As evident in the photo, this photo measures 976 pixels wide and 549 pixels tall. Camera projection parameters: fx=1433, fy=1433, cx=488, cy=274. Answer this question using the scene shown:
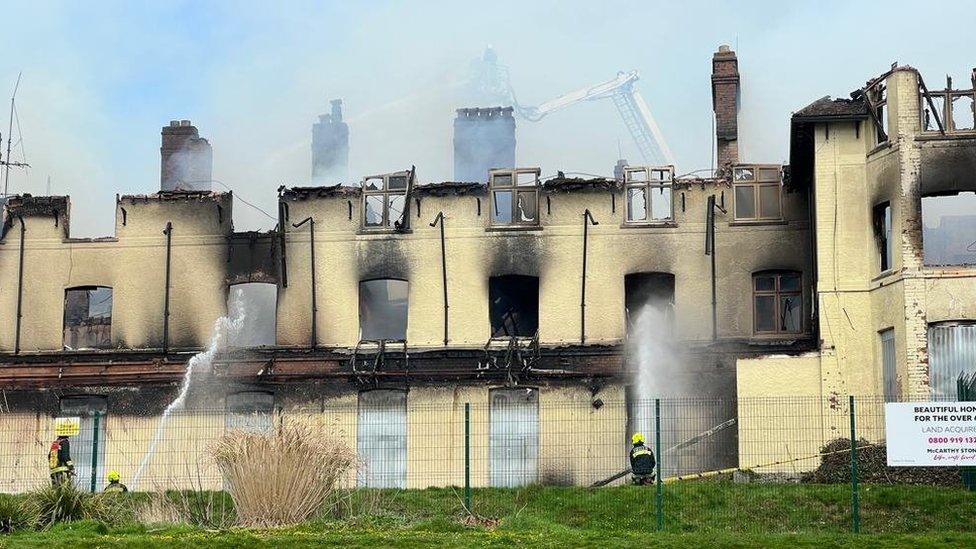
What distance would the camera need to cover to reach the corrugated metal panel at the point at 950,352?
30016mm

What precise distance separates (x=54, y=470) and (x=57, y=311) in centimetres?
1072

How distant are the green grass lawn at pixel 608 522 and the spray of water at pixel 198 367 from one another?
1061 cm

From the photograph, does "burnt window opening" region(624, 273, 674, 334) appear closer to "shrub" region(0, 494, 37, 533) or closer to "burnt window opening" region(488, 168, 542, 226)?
"burnt window opening" region(488, 168, 542, 226)

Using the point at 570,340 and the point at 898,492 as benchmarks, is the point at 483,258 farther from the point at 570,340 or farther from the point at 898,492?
the point at 898,492

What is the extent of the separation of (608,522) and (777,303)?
13.1m

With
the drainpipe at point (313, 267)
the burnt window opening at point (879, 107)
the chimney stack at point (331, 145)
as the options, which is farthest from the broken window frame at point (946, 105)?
the chimney stack at point (331, 145)

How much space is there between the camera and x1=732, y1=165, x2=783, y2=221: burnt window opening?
35.9 m

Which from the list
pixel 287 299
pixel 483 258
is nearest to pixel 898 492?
pixel 483 258

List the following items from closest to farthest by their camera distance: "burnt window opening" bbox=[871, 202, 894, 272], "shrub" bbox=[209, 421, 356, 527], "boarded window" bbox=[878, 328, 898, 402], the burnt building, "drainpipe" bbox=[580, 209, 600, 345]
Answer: "shrub" bbox=[209, 421, 356, 527] → "boarded window" bbox=[878, 328, 898, 402] → "burnt window opening" bbox=[871, 202, 894, 272] → "drainpipe" bbox=[580, 209, 600, 345] → the burnt building

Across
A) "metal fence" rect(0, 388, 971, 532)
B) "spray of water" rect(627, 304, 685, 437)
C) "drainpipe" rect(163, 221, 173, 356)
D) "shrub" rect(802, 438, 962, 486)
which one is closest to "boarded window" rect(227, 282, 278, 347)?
"drainpipe" rect(163, 221, 173, 356)

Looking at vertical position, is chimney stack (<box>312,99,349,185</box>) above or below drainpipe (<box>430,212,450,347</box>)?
above

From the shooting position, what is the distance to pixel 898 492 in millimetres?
25250

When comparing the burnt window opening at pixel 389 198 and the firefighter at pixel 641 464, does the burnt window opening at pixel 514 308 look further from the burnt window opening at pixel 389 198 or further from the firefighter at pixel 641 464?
the firefighter at pixel 641 464

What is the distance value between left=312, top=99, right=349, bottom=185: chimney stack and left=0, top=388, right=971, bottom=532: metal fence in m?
21.8
